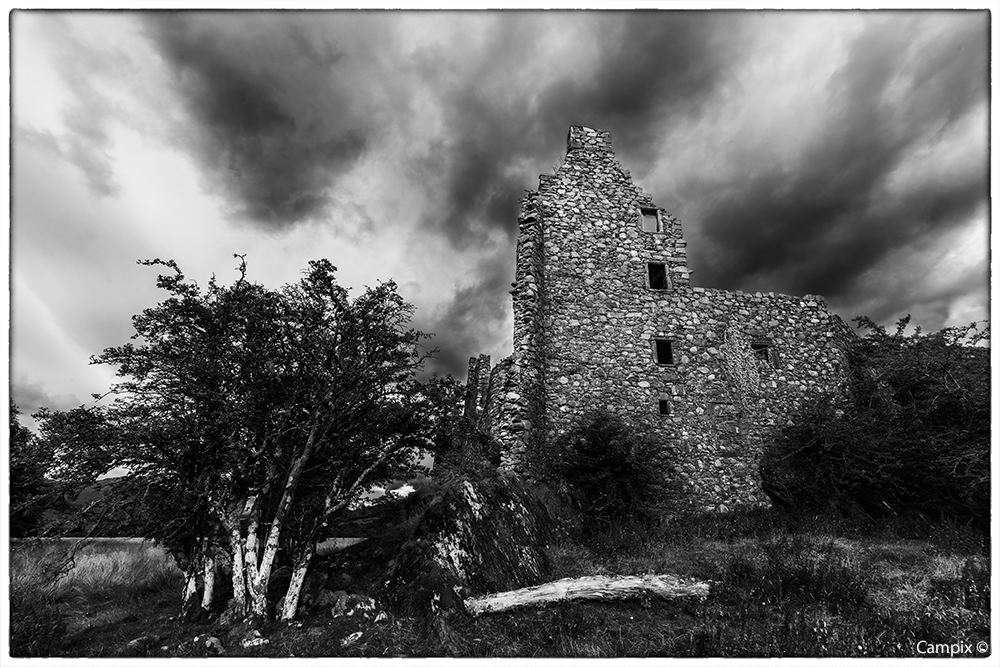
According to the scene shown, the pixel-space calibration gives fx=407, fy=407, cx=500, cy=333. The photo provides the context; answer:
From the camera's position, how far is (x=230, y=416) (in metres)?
5.47

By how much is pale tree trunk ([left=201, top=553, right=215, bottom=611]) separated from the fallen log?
3558mm

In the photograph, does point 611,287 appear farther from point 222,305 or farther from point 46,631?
point 46,631

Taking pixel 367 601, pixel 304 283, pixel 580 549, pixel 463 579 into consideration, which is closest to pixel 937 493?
pixel 580 549

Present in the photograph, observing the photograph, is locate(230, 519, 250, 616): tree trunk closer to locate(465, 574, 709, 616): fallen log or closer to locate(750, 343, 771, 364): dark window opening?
locate(465, 574, 709, 616): fallen log

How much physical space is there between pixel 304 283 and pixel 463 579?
5.06 m

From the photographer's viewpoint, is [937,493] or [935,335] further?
[935,335]

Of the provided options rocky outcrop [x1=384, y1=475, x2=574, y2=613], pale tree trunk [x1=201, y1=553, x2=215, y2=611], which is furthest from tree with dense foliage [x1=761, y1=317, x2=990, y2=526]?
pale tree trunk [x1=201, y1=553, x2=215, y2=611]

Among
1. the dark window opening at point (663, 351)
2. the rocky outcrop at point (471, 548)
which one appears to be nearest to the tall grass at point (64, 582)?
the rocky outcrop at point (471, 548)

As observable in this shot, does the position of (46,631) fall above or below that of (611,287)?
below

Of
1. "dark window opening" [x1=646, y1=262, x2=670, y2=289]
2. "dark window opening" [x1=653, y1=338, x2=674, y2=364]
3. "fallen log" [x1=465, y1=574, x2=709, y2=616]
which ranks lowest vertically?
"fallen log" [x1=465, y1=574, x2=709, y2=616]

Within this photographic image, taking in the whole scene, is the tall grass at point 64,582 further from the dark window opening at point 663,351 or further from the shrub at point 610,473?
the dark window opening at point 663,351

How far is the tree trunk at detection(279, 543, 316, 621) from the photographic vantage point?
5084 mm

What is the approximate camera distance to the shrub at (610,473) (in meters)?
9.23

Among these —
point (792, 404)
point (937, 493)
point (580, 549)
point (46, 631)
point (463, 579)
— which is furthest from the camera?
point (792, 404)
